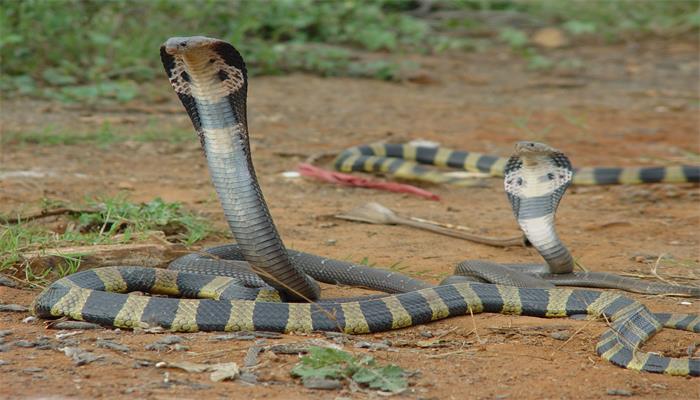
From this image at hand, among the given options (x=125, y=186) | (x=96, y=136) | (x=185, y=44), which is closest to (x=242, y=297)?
(x=185, y=44)

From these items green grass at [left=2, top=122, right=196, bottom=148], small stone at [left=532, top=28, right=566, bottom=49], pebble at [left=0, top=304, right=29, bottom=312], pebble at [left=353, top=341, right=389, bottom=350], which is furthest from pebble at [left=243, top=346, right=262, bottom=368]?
small stone at [left=532, top=28, right=566, bottom=49]

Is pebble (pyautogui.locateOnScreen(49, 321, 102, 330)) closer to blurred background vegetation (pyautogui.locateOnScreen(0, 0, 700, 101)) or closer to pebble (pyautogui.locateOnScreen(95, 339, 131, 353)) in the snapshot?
pebble (pyautogui.locateOnScreen(95, 339, 131, 353))

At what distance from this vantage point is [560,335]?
4.71 metres

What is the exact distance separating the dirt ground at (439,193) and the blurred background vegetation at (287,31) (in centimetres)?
39

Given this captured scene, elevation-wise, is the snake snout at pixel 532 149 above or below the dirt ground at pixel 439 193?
above

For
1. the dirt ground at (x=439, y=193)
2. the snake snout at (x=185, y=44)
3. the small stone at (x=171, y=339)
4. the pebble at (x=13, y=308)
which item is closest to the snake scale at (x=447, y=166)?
the dirt ground at (x=439, y=193)

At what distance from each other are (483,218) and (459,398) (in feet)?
12.6

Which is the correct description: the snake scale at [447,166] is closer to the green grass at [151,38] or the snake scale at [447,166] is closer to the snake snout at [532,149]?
the green grass at [151,38]

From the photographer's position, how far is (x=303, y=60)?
13.0m

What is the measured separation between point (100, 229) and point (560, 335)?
2750 mm

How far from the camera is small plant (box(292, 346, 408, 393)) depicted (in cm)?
386

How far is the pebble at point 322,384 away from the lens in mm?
3838

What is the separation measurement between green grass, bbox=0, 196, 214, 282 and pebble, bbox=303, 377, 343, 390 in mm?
1927

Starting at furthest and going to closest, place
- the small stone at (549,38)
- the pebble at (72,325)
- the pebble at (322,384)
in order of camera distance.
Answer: the small stone at (549,38) < the pebble at (72,325) < the pebble at (322,384)
